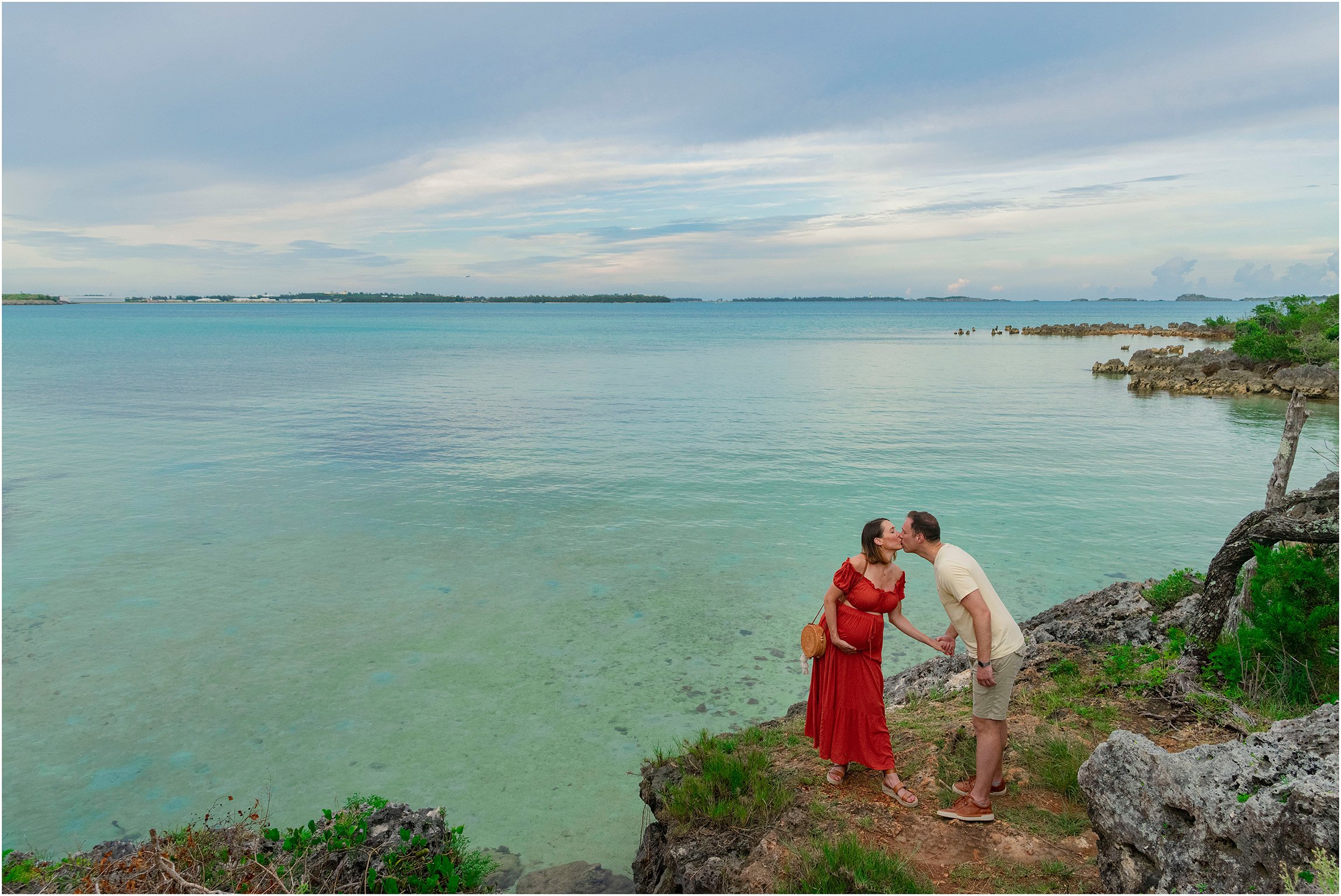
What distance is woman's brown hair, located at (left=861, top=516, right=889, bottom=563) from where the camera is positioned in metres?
5.80

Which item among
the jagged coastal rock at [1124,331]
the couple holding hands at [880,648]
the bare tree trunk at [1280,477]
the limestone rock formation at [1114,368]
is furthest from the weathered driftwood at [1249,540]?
the jagged coastal rock at [1124,331]

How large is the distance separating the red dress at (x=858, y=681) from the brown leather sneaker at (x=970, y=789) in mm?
531

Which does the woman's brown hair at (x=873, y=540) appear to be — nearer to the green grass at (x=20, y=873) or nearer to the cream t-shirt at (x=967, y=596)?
the cream t-shirt at (x=967, y=596)

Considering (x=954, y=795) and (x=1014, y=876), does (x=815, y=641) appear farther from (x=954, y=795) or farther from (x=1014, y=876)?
(x=1014, y=876)

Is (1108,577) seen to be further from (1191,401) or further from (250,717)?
(1191,401)

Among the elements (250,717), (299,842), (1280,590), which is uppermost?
(1280,590)

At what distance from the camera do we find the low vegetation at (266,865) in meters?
4.95

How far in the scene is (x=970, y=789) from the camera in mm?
5918

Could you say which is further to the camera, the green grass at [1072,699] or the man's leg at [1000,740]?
the green grass at [1072,699]

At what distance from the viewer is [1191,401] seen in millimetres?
35156

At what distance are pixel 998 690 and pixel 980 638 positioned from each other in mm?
501

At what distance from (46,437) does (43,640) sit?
19305mm

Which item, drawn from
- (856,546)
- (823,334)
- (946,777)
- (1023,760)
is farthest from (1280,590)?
(823,334)

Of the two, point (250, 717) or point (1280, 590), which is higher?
point (1280, 590)
